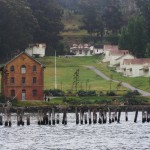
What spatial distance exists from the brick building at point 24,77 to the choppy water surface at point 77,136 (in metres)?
26.9

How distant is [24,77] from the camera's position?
18400 centimetres

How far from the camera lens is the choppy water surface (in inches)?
4808

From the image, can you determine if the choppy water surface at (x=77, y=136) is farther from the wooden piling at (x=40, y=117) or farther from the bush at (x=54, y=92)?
the bush at (x=54, y=92)

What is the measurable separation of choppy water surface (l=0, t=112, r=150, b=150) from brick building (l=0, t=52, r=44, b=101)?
1058 inches

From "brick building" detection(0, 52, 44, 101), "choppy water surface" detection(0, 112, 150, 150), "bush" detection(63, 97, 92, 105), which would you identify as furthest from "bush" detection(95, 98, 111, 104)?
"choppy water surface" detection(0, 112, 150, 150)

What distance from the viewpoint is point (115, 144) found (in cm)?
12431

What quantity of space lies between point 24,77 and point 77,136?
51261 millimetres

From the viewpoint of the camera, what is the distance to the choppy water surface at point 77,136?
122 meters

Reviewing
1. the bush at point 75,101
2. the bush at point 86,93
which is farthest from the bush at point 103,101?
the bush at point 86,93

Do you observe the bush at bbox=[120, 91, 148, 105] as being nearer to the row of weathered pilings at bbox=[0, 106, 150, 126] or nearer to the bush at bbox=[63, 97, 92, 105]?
the bush at bbox=[63, 97, 92, 105]

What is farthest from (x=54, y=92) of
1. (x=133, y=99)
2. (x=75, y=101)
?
(x=133, y=99)

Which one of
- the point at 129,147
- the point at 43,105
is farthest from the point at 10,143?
the point at 43,105

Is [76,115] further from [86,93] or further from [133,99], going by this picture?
[86,93]

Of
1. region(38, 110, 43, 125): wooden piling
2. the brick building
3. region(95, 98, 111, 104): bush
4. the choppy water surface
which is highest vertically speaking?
the brick building
